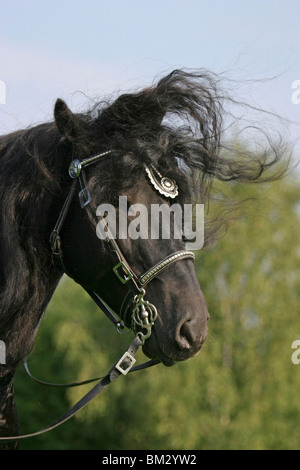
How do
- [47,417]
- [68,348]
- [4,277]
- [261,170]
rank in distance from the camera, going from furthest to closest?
[47,417] < [68,348] < [261,170] < [4,277]

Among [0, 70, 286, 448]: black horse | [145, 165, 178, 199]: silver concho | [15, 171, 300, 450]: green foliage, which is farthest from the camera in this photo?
[15, 171, 300, 450]: green foliage

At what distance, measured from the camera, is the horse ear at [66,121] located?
378cm

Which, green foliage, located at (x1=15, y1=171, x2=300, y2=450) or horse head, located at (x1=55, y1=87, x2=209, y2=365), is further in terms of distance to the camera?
green foliage, located at (x1=15, y1=171, x2=300, y2=450)

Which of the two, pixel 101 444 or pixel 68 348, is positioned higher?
pixel 68 348

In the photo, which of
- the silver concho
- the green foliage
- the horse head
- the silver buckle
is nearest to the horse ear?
the horse head

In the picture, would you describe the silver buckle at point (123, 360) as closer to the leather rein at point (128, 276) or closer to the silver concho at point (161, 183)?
the leather rein at point (128, 276)

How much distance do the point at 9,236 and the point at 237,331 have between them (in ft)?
75.3

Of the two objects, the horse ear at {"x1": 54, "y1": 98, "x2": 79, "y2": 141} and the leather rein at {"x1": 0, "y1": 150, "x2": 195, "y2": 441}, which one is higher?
the horse ear at {"x1": 54, "y1": 98, "x2": 79, "y2": 141}

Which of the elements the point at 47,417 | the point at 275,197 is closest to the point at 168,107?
the point at 275,197

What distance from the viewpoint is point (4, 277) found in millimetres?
3898

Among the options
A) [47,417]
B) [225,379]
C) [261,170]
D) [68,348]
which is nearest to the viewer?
[261,170]

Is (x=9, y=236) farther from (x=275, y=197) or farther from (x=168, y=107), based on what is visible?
(x=275, y=197)

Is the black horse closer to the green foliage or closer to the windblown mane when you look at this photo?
the windblown mane

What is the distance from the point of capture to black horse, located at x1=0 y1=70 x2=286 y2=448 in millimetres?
3602
